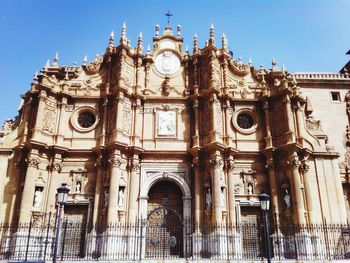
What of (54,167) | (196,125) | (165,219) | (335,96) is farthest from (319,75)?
(54,167)

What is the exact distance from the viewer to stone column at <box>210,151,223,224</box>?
54.4 feet

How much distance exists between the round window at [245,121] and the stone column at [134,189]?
6666 mm

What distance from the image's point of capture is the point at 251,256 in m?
16.7

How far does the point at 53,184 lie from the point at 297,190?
12788 millimetres

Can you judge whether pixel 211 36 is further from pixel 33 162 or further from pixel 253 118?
pixel 33 162

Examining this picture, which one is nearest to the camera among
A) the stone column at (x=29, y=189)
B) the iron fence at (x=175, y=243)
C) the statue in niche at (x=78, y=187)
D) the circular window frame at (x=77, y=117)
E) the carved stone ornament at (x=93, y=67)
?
the iron fence at (x=175, y=243)

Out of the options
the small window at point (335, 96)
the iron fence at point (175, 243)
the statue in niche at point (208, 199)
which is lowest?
the iron fence at point (175, 243)

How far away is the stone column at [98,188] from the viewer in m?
17.1

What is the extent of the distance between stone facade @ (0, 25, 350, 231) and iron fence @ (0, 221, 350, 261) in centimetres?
63

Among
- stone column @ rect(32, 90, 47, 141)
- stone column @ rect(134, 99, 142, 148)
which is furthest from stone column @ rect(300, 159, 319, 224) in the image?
stone column @ rect(32, 90, 47, 141)

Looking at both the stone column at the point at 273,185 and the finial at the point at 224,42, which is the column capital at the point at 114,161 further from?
the finial at the point at 224,42

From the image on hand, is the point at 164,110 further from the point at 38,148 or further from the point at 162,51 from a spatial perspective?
the point at 38,148

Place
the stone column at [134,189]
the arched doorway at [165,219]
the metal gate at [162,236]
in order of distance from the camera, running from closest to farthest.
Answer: the metal gate at [162,236]
the arched doorway at [165,219]
the stone column at [134,189]

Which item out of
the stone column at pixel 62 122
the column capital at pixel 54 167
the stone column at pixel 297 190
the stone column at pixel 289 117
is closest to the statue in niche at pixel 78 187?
the column capital at pixel 54 167
